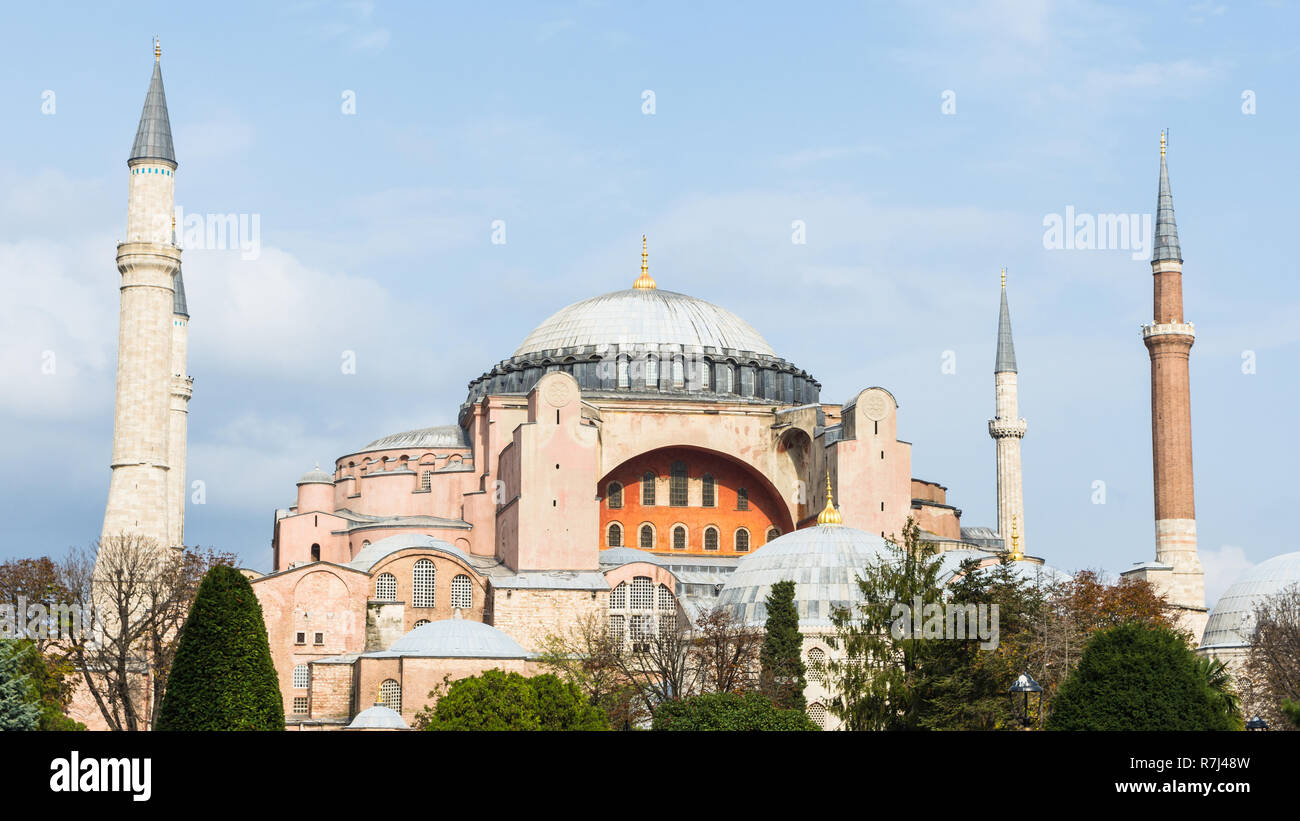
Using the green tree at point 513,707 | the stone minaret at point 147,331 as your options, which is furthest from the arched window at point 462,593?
the green tree at point 513,707

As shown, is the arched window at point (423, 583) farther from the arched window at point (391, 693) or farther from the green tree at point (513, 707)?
the green tree at point (513, 707)

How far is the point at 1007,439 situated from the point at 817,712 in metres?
21.7

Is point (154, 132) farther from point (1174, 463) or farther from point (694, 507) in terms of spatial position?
point (1174, 463)

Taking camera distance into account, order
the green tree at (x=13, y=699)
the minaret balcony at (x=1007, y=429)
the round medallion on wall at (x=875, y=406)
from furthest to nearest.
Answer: the minaret balcony at (x=1007, y=429) < the round medallion on wall at (x=875, y=406) < the green tree at (x=13, y=699)

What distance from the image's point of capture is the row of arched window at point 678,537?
43.2 meters

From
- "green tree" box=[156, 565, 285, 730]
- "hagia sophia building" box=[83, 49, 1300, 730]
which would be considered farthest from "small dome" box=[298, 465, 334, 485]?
"green tree" box=[156, 565, 285, 730]

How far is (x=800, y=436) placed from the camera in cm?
4350

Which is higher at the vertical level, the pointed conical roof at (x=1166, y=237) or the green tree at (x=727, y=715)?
the pointed conical roof at (x=1166, y=237)

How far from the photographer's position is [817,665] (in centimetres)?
3428

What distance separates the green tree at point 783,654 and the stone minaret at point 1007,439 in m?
19.9

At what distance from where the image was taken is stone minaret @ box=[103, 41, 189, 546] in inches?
1478
